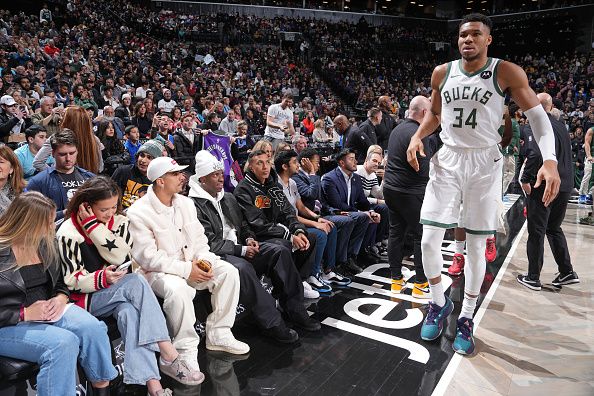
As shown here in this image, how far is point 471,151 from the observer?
2.89m

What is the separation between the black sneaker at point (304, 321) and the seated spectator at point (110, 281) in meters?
1.04

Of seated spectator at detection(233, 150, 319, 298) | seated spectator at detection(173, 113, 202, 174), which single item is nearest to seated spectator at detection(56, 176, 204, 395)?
seated spectator at detection(233, 150, 319, 298)

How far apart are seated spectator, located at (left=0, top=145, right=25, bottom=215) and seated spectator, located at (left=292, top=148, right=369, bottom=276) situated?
2265 mm

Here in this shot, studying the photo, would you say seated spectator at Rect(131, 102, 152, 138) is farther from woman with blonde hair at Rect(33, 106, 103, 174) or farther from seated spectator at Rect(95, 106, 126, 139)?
woman with blonde hair at Rect(33, 106, 103, 174)

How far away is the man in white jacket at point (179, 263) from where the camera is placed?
8.58 feet

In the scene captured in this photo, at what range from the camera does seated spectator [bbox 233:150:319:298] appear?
3.61 m

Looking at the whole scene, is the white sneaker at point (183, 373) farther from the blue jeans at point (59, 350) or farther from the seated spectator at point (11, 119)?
the seated spectator at point (11, 119)

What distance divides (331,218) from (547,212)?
188cm

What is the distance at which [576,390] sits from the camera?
2.56m

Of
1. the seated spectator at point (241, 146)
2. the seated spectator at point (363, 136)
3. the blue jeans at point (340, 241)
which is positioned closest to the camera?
the blue jeans at point (340, 241)

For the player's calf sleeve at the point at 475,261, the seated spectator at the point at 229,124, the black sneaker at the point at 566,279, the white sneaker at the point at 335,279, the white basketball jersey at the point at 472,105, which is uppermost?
the white basketball jersey at the point at 472,105

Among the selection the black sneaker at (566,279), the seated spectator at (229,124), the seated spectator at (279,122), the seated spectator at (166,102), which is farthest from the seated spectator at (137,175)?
the seated spectator at (166,102)

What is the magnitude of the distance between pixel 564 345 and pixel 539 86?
18.3 m

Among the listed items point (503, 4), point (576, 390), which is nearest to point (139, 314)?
point (576, 390)
